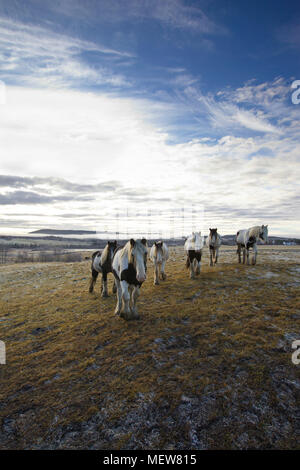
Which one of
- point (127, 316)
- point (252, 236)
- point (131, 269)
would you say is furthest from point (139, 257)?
point (252, 236)

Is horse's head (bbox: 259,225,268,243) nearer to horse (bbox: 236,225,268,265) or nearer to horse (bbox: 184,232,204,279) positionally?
horse (bbox: 236,225,268,265)

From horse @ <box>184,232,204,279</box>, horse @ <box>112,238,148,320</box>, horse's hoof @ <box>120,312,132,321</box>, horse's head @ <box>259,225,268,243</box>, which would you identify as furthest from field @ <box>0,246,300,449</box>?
horse's head @ <box>259,225,268,243</box>

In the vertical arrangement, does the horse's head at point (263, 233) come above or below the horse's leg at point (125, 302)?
above

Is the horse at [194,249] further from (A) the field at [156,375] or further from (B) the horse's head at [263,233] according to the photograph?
(B) the horse's head at [263,233]

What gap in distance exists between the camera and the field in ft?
14.3

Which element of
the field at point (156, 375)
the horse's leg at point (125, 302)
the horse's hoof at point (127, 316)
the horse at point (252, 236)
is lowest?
the field at point (156, 375)

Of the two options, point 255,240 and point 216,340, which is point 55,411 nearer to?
point 216,340

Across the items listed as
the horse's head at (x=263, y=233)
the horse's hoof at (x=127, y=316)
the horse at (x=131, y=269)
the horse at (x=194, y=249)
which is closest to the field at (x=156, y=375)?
the horse's hoof at (x=127, y=316)

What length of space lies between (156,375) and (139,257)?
3.58 meters

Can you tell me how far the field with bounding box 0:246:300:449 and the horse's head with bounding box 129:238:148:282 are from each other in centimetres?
226

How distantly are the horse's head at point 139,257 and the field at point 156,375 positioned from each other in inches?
89.0

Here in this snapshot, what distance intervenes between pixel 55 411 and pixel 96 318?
4687mm

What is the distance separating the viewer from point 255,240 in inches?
703

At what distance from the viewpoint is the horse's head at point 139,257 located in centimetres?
761
